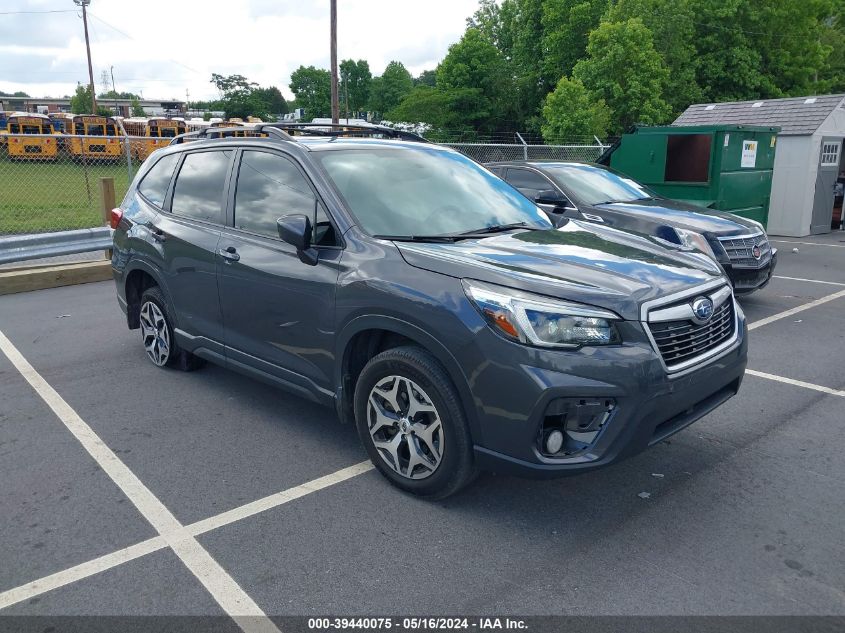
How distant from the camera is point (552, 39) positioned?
153 feet

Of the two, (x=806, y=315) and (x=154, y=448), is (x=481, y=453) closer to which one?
(x=154, y=448)

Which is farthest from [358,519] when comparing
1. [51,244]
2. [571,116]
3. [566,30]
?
[566,30]

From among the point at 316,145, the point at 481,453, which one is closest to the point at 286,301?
the point at 316,145

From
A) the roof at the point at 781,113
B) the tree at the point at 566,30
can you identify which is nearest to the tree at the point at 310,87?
the tree at the point at 566,30

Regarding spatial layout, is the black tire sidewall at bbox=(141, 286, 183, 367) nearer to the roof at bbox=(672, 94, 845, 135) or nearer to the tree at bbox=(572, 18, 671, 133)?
the roof at bbox=(672, 94, 845, 135)

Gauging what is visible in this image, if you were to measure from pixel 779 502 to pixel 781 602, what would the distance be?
902mm

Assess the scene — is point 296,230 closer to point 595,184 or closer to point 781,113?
point 595,184

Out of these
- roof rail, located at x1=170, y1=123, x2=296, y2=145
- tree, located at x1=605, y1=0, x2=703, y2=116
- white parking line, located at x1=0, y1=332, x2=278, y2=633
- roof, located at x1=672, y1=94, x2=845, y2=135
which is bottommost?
white parking line, located at x1=0, y1=332, x2=278, y2=633

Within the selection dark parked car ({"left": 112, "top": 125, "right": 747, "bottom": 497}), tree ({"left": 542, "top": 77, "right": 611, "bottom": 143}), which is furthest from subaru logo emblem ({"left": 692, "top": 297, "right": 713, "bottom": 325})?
tree ({"left": 542, "top": 77, "right": 611, "bottom": 143})

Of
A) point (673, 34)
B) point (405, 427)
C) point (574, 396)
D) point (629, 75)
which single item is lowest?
point (405, 427)

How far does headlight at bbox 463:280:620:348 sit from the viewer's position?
3057 millimetres

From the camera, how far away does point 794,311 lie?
25.8 feet

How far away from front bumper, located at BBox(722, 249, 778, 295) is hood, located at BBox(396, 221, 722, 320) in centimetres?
377

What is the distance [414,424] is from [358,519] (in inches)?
20.8
